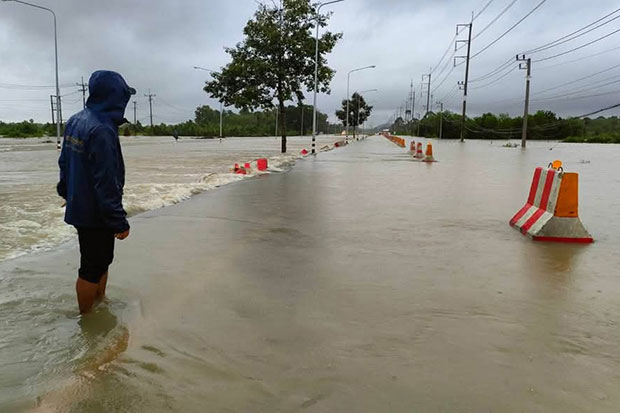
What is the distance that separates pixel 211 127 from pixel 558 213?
110 m

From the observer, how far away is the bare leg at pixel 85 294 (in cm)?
382


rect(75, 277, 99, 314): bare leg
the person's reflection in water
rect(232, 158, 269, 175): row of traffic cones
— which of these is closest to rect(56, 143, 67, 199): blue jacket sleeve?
rect(75, 277, 99, 314): bare leg

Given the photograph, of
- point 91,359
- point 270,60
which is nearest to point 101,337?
point 91,359

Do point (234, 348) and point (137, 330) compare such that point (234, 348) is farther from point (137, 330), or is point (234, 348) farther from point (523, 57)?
point (523, 57)

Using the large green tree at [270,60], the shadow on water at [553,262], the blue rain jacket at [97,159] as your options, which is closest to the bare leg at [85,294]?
the blue rain jacket at [97,159]

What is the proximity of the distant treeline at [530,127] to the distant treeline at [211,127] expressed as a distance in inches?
1075

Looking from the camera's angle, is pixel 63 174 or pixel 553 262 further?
pixel 553 262

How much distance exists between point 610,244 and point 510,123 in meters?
92.4

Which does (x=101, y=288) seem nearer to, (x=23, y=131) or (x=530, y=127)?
(x=23, y=131)

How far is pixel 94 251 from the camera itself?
372 centimetres

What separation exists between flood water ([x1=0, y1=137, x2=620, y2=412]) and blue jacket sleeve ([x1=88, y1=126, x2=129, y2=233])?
860 mm

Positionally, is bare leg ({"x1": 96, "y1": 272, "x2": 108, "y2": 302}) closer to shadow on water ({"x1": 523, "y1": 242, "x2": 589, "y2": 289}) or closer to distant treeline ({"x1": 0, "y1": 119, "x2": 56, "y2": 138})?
shadow on water ({"x1": 523, "y1": 242, "x2": 589, "y2": 289})

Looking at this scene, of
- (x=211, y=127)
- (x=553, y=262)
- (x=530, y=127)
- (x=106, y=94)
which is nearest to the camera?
(x=106, y=94)

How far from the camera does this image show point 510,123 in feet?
301
